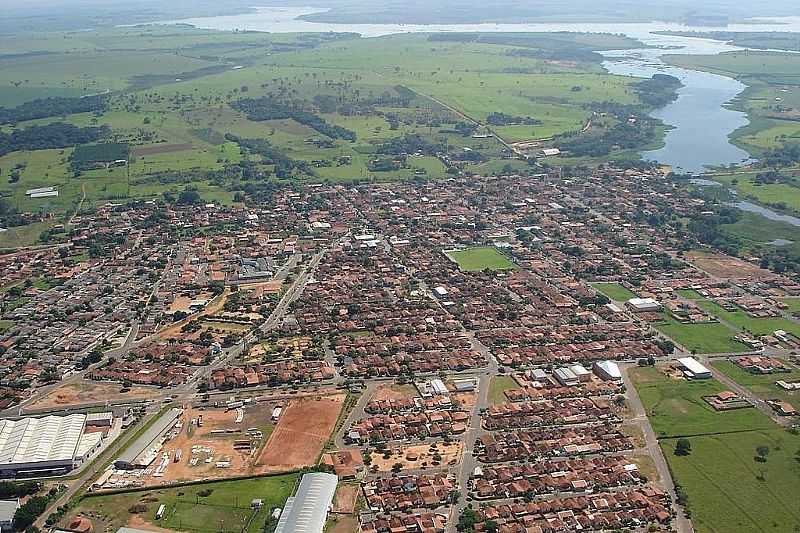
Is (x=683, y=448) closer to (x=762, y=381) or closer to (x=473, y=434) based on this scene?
(x=473, y=434)

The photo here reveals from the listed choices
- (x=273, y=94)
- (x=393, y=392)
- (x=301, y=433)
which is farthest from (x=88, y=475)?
(x=273, y=94)

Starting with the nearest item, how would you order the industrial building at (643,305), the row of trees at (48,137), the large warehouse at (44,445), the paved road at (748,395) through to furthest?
the large warehouse at (44,445) < the paved road at (748,395) < the industrial building at (643,305) < the row of trees at (48,137)

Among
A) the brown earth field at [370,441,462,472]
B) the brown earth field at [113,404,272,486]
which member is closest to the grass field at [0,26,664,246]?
the brown earth field at [113,404,272,486]

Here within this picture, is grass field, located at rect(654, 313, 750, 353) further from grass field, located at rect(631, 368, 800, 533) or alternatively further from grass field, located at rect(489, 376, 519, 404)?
grass field, located at rect(489, 376, 519, 404)

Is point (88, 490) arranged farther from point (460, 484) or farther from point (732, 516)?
point (732, 516)

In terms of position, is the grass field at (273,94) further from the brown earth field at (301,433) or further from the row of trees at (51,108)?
the brown earth field at (301,433)

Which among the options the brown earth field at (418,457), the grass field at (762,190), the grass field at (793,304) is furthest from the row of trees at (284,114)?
the brown earth field at (418,457)

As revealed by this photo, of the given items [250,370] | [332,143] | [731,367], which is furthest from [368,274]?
[332,143]
